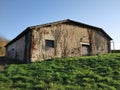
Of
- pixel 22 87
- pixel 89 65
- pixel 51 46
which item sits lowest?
pixel 22 87

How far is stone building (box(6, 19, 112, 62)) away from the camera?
2198cm

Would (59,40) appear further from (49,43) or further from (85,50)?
(85,50)

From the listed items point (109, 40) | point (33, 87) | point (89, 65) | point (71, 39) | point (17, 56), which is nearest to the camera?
point (33, 87)

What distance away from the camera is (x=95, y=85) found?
12648 mm

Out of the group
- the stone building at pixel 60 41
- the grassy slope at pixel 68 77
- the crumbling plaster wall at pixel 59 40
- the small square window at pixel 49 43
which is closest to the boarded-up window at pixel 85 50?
the stone building at pixel 60 41

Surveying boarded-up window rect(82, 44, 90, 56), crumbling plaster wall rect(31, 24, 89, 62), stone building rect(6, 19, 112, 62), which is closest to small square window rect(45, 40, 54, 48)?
stone building rect(6, 19, 112, 62)

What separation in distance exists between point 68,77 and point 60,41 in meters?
10.2

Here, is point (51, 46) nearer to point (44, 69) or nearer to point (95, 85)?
point (44, 69)

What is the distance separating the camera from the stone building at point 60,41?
866 inches

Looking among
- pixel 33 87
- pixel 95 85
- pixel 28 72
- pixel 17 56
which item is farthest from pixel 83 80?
pixel 17 56

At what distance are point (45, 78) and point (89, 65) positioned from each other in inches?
205

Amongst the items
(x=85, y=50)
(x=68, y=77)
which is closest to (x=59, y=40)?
(x=85, y=50)

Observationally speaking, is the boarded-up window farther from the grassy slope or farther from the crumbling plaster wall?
the grassy slope

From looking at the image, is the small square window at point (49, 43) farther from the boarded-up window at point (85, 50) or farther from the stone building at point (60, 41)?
the boarded-up window at point (85, 50)
